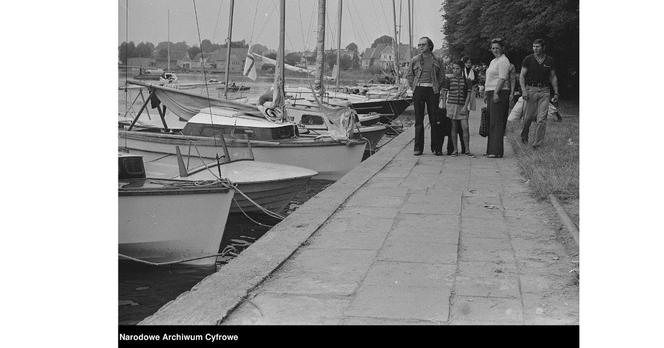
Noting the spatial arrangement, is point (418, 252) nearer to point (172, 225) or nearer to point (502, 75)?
point (172, 225)

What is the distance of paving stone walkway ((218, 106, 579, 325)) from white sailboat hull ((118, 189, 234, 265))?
1610mm

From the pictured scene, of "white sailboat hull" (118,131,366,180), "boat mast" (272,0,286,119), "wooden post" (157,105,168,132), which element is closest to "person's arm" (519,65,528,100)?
"white sailboat hull" (118,131,366,180)

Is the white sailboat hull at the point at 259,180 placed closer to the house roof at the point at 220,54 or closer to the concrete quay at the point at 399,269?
the house roof at the point at 220,54

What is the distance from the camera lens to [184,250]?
9.80 meters

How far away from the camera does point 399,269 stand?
19.9ft

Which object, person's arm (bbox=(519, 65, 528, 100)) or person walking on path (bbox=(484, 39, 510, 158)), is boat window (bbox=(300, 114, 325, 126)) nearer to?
person walking on path (bbox=(484, 39, 510, 158))

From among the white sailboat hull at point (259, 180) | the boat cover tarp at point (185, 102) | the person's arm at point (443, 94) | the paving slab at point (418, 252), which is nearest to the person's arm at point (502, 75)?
the person's arm at point (443, 94)

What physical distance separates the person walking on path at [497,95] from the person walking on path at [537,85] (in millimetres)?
400

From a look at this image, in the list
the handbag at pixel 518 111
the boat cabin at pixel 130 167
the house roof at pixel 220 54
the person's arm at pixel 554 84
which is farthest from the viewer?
the handbag at pixel 518 111

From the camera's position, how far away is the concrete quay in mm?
5031

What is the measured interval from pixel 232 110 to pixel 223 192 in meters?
8.41

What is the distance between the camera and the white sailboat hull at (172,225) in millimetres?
8789
